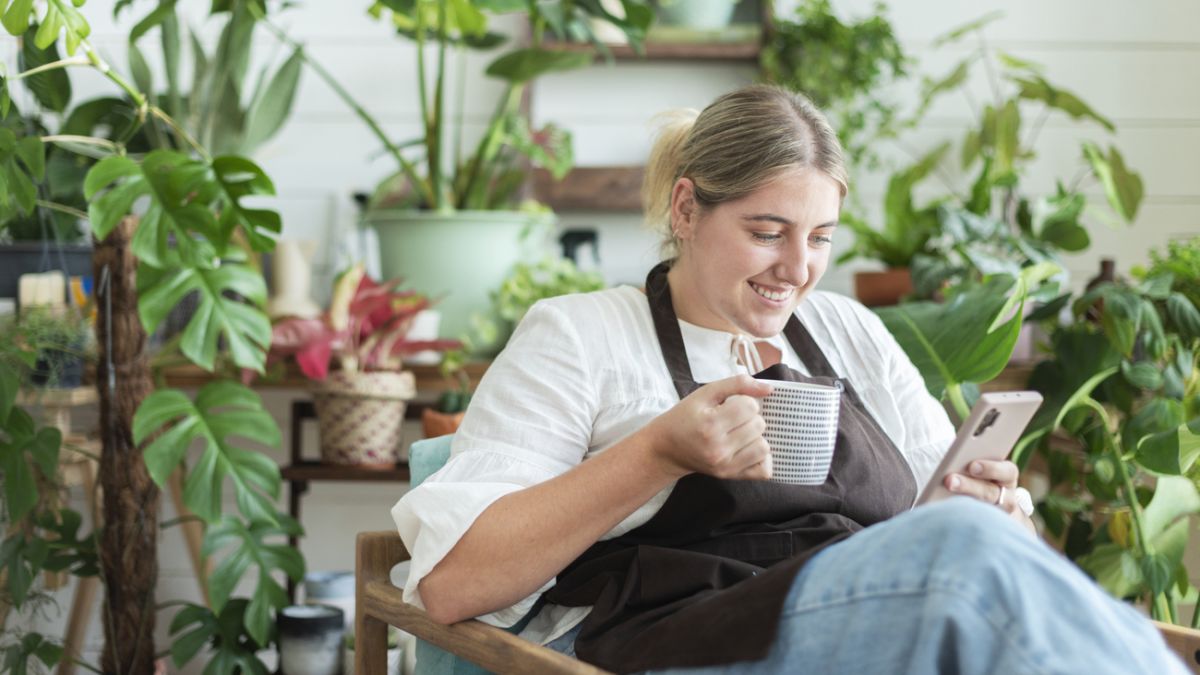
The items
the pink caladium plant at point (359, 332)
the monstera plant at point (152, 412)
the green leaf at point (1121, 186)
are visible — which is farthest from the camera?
the green leaf at point (1121, 186)

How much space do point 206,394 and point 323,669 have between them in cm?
55

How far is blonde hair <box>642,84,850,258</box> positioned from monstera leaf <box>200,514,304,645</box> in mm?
1063

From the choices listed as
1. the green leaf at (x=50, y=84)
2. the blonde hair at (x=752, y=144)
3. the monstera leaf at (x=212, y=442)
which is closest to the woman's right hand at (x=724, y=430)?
the blonde hair at (x=752, y=144)

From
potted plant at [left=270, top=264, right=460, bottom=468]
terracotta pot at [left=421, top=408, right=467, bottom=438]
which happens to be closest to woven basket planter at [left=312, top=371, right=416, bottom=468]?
potted plant at [left=270, top=264, right=460, bottom=468]

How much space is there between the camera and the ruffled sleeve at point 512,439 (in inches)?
49.3

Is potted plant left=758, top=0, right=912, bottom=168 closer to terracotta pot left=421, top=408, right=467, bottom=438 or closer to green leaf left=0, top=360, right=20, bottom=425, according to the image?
terracotta pot left=421, top=408, right=467, bottom=438

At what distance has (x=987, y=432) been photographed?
111 cm

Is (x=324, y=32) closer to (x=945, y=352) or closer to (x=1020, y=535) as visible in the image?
(x=945, y=352)

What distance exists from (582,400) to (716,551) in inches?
9.1

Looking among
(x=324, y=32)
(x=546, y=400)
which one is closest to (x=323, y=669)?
(x=546, y=400)

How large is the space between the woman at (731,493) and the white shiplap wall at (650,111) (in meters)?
1.17

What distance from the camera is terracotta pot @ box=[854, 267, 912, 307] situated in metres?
2.46

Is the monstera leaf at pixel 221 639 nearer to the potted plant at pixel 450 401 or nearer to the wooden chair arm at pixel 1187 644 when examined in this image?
the potted plant at pixel 450 401

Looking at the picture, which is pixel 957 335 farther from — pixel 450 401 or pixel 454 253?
pixel 454 253
